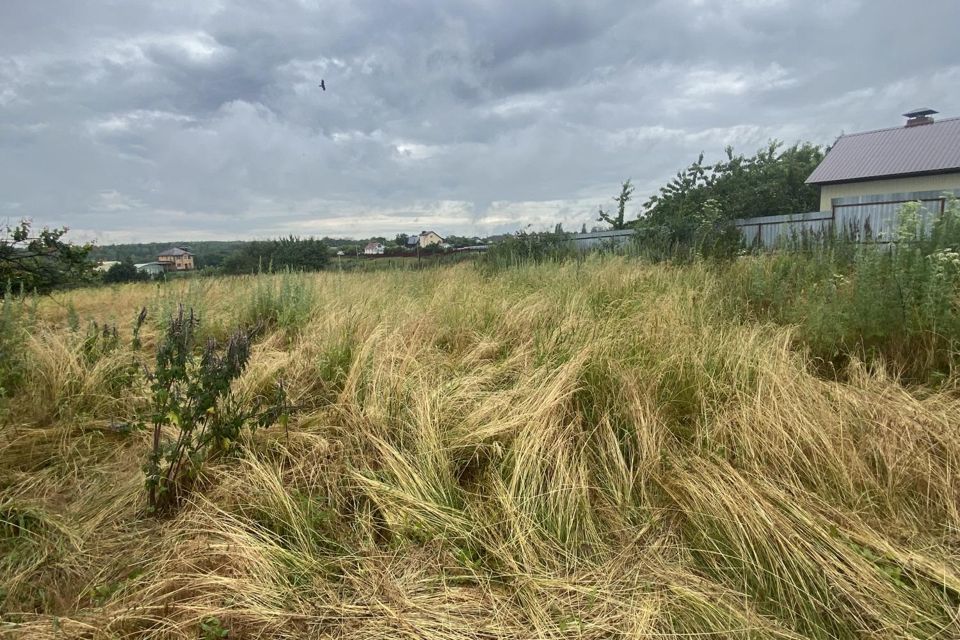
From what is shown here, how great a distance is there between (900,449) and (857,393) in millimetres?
577

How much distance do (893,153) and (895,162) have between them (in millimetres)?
719

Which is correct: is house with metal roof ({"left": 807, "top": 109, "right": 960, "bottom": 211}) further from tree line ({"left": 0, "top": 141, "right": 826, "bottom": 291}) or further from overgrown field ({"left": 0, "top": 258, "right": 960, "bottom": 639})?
overgrown field ({"left": 0, "top": 258, "right": 960, "bottom": 639})

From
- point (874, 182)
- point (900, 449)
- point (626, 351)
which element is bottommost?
point (900, 449)

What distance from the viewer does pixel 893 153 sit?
65.3 ft

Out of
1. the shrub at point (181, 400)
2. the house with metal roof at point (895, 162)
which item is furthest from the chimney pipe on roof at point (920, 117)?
the shrub at point (181, 400)

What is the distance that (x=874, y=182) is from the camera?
20.2 meters

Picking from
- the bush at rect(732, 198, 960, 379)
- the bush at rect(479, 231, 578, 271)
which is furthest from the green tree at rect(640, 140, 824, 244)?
the bush at rect(732, 198, 960, 379)

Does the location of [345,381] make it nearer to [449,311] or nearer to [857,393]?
[449,311]

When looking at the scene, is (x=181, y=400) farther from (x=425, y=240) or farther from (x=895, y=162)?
(x=895, y=162)

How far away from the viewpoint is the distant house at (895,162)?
18391 mm

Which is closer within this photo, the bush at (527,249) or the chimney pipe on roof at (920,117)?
the bush at (527,249)

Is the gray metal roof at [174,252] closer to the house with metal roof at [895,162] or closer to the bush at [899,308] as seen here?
the bush at [899,308]

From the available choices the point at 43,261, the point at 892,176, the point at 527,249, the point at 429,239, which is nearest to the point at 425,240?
the point at 429,239

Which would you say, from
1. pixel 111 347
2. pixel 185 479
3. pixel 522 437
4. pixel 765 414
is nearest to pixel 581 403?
pixel 522 437
